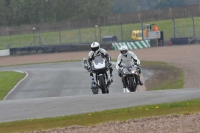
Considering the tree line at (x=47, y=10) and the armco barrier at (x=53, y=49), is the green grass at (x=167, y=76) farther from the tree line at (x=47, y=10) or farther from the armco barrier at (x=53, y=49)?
the tree line at (x=47, y=10)

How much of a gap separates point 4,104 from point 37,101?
856 mm

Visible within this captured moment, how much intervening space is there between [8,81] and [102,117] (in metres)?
16.4

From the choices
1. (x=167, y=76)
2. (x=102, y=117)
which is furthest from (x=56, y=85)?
(x=102, y=117)

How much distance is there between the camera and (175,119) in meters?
9.94

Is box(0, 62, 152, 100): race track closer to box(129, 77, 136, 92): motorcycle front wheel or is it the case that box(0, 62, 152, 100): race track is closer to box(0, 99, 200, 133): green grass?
box(129, 77, 136, 92): motorcycle front wheel

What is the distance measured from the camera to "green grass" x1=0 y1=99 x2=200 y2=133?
10758 millimetres

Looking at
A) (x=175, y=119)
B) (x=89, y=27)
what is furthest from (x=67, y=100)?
(x=89, y=27)

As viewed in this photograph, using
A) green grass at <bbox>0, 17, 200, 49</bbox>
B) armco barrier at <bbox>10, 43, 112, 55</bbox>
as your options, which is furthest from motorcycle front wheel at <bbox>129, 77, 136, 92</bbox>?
green grass at <bbox>0, 17, 200, 49</bbox>

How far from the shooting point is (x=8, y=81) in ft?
88.7

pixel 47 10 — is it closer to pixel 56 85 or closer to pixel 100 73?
pixel 56 85

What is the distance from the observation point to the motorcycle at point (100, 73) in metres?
17.7

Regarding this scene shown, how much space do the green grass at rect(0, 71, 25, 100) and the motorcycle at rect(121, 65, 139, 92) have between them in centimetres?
578

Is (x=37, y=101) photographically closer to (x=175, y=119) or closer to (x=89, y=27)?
(x=175, y=119)

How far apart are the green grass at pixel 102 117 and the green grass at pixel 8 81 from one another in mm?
10242
